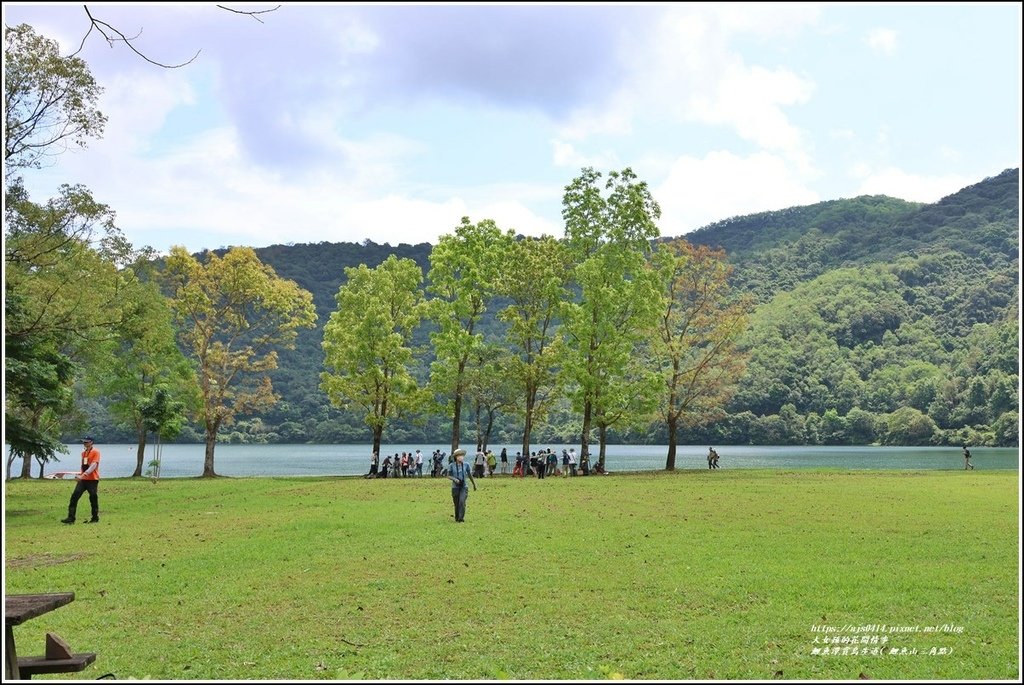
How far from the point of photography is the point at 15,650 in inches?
260

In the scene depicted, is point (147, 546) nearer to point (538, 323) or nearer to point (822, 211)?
point (538, 323)

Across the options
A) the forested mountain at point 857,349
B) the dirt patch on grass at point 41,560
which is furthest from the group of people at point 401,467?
the forested mountain at point 857,349

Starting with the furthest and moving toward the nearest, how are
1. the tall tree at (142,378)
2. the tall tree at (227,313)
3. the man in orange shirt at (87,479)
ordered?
the tall tree at (227,313), the tall tree at (142,378), the man in orange shirt at (87,479)

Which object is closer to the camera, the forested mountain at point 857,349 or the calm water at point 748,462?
the calm water at point 748,462

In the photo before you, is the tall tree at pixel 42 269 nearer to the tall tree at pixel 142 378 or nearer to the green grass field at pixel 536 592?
the green grass field at pixel 536 592

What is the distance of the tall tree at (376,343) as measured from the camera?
49469 millimetres

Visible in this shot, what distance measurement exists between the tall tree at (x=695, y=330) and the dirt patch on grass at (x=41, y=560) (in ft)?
131

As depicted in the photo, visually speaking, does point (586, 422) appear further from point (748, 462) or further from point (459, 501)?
point (748, 462)

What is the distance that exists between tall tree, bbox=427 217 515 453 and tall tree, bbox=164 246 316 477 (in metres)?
9.86

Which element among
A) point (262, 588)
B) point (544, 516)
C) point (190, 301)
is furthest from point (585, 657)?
point (190, 301)

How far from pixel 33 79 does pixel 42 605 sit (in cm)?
1959

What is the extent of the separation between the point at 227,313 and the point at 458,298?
14.5 meters

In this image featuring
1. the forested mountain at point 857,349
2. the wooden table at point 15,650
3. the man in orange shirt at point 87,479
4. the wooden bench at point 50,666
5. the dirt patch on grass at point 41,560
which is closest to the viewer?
the wooden table at point 15,650

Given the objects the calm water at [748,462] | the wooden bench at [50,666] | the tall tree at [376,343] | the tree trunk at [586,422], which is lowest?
the calm water at [748,462]
